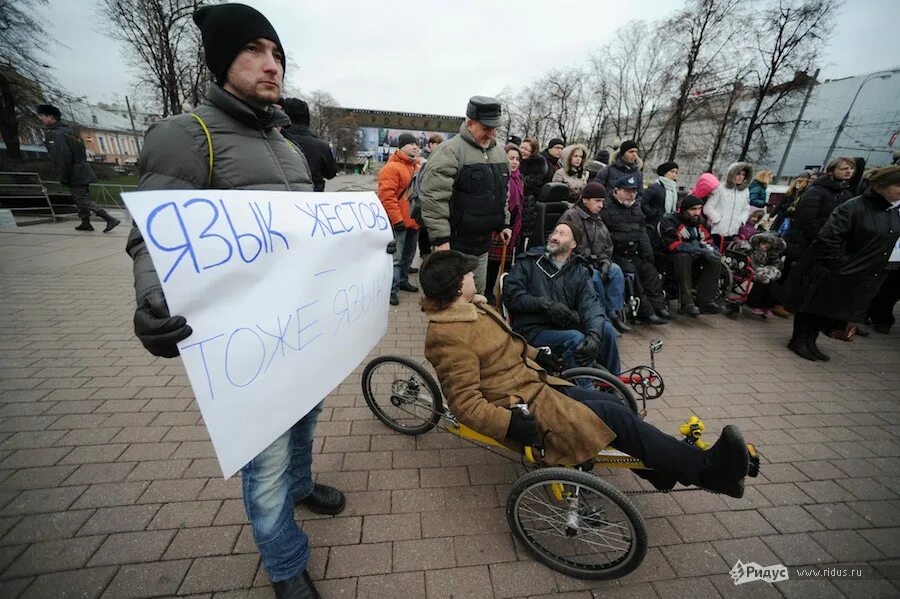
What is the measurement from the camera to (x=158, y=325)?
41.7 inches

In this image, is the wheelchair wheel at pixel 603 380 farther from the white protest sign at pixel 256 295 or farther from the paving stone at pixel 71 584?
the paving stone at pixel 71 584

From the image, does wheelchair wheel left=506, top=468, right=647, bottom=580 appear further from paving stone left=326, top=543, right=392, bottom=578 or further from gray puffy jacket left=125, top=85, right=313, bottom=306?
gray puffy jacket left=125, top=85, right=313, bottom=306

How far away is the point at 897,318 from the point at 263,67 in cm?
942

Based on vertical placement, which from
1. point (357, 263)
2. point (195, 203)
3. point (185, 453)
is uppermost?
point (195, 203)

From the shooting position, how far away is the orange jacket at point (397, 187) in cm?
495

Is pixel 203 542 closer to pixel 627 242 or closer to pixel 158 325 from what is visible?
pixel 158 325

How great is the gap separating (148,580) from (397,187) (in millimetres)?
4374

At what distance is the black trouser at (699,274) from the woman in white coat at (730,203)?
0.81 meters

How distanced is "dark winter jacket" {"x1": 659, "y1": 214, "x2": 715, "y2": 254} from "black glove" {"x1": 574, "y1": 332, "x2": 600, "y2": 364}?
134 inches

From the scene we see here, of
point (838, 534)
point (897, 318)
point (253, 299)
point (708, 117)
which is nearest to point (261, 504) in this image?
point (253, 299)

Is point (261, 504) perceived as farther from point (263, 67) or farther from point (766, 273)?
point (766, 273)

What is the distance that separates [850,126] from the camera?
106 feet

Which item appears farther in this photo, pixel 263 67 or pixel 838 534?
pixel 838 534

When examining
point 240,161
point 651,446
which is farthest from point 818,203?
point 240,161
